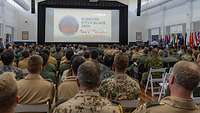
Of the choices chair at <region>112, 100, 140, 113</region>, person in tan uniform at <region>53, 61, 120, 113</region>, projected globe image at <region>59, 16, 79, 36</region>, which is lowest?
chair at <region>112, 100, 140, 113</region>

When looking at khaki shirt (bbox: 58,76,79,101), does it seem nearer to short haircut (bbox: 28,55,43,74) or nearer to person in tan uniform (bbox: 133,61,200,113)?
short haircut (bbox: 28,55,43,74)

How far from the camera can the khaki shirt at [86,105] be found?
6.84 ft

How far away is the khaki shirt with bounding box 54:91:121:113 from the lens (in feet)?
6.84

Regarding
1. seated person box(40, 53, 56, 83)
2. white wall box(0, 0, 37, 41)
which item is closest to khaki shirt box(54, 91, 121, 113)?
seated person box(40, 53, 56, 83)

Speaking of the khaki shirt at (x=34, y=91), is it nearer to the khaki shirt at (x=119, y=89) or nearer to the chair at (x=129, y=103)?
the khaki shirt at (x=119, y=89)

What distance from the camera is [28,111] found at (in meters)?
2.99

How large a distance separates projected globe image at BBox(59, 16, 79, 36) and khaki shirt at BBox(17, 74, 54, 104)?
15.1 metres

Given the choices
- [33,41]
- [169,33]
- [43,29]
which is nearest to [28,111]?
[169,33]

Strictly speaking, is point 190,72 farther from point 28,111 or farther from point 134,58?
point 134,58

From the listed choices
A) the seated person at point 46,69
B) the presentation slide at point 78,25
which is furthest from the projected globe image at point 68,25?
the seated person at point 46,69

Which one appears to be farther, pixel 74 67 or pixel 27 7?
pixel 27 7

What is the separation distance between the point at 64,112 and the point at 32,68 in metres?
1.54

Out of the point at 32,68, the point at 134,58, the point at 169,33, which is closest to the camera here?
the point at 32,68

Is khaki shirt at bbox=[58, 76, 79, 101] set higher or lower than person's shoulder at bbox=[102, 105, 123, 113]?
lower
